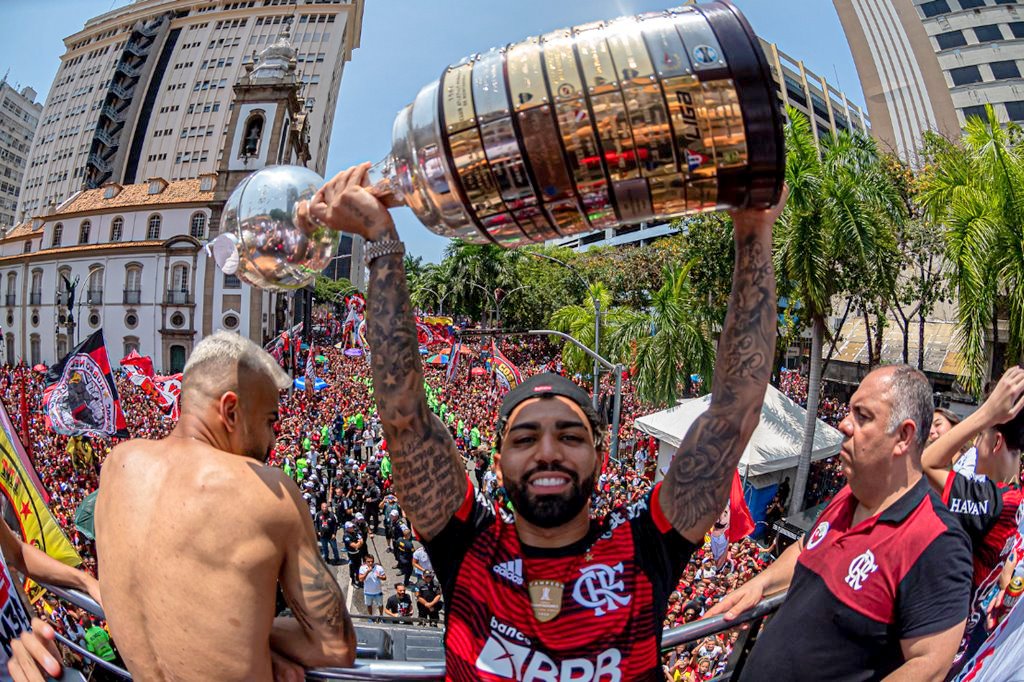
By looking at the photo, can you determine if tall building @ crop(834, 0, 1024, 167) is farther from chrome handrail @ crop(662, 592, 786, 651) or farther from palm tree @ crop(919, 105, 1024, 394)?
chrome handrail @ crop(662, 592, 786, 651)

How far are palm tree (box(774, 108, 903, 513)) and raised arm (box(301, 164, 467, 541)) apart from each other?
12618mm

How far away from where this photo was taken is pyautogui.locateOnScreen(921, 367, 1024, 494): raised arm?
8.41ft

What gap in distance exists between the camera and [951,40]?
4188 cm

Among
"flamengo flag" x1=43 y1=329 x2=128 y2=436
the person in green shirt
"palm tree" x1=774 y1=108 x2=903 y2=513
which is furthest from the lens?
"palm tree" x1=774 y1=108 x2=903 y2=513

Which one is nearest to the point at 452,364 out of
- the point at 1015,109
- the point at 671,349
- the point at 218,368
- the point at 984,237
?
the point at 671,349

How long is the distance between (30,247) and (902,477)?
72.3m

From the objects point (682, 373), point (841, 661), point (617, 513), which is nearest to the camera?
point (841, 661)

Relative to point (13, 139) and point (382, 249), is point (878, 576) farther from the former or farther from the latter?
point (13, 139)

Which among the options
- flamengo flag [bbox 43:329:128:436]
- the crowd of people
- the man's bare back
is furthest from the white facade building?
the man's bare back

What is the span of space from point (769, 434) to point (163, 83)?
99.0 m

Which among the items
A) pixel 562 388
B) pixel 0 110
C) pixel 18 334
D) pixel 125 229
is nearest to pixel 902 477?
pixel 562 388

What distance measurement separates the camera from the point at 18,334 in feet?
181

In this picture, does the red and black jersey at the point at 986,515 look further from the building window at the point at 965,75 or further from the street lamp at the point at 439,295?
the building window at the point at 965,75

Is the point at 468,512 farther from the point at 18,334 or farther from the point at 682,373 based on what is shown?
the point at 18,334
